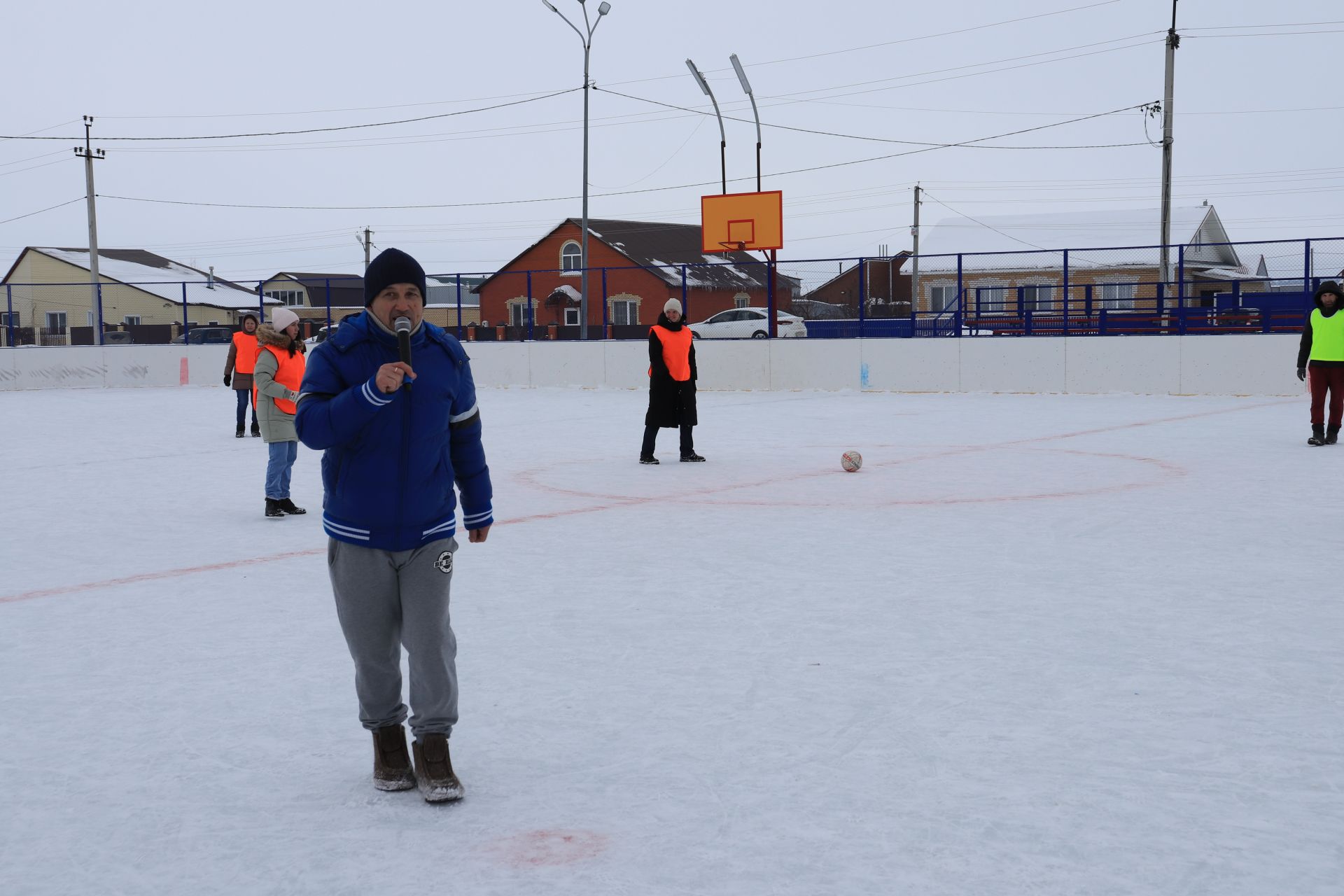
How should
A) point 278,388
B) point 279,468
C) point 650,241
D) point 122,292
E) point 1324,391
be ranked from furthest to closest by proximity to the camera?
point 650,241 → point 122,292 → point 1324,391 → point 279,468 → point 278,388

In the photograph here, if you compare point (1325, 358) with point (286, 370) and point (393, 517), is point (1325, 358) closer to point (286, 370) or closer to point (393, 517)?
point (286, 370)

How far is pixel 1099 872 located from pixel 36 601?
5413 millimetres

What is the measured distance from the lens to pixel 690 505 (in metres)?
9.68

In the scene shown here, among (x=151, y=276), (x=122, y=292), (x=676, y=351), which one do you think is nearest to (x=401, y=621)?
(x=676, y=351)

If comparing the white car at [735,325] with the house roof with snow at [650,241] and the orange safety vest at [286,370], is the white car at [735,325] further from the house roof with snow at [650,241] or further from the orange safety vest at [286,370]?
the orange safety vest at [286,370]

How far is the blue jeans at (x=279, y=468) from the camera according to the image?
926 centimetres

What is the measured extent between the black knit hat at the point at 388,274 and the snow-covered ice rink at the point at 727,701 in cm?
146

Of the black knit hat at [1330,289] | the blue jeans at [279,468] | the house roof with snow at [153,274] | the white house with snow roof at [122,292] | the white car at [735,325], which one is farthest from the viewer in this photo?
the house roof with snow at [153,274]

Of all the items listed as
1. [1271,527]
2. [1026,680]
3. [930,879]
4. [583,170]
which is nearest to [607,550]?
[1026,680]

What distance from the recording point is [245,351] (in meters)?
14.8

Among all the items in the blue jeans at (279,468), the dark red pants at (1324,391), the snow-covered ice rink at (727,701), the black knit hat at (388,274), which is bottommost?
the snow-covered ice rink at (727,701)

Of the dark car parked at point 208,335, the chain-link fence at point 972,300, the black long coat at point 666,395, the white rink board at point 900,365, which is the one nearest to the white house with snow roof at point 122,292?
the chain-link fence at point 972,300

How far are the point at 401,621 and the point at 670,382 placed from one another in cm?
892

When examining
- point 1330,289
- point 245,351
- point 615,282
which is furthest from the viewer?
point 615,282
